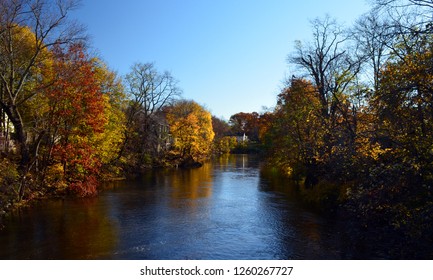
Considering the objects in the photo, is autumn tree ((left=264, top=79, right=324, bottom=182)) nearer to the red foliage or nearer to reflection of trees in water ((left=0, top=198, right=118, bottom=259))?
reflection of trees in water ((left=0, top=198, right=118, bottom=259))

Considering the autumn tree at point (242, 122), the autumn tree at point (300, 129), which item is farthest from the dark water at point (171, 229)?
the autumn tree at point (242, 122)

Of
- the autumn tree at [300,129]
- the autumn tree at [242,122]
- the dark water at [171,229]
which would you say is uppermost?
the autumn tree at [242,122]

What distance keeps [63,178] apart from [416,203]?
2237 cm

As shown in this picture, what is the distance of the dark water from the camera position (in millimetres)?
12344

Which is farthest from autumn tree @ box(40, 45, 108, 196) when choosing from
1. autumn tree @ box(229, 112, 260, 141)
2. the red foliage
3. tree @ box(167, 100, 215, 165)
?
autumn tree @ box(229, 112, 260, 141)

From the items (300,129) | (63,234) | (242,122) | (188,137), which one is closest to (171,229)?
(63,234)

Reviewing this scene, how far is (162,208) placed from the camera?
19.9 metres

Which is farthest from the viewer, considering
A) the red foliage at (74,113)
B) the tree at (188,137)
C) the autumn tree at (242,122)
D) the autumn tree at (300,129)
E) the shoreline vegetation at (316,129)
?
the autumn tree at (242,122)

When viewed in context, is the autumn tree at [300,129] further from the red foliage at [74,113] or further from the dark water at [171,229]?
the red foliage at [74,113]

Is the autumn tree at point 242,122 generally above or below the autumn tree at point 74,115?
above

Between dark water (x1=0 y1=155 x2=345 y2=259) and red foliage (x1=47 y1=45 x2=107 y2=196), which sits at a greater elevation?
red foliage (x1=47 y1=45 x2=107 y2=196)

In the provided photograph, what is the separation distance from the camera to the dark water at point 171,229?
12.3 metres

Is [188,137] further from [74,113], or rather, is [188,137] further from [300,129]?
[74,113]

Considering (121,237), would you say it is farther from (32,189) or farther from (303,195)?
(303,195)
